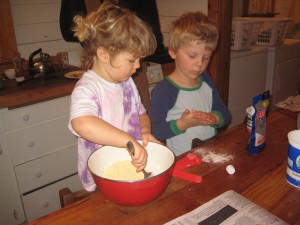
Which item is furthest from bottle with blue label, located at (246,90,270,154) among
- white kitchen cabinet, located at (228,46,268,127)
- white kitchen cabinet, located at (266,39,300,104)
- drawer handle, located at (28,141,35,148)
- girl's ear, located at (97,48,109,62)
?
white kitchen cabinet, located at (266,39,300,104)

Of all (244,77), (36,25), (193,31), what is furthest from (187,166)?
(244,77)

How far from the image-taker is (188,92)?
1.31 m

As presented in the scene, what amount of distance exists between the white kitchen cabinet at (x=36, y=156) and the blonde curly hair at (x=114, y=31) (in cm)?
90

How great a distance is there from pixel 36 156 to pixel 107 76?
0.97 meters

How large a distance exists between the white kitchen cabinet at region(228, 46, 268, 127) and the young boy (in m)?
1.12

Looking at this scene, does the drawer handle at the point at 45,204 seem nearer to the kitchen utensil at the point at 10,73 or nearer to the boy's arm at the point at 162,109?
the kitchen utensil at the point at 10,73

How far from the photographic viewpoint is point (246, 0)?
10.7 ft

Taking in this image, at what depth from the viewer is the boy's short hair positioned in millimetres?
1156

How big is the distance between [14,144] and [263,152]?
50.4 inches

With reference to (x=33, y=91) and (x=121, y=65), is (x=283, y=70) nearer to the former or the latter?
(x=33, y=91)

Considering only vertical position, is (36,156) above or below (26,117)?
below

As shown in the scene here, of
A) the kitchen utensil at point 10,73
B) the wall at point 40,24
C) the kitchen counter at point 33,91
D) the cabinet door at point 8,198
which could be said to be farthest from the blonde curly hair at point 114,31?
the wall at point 40,24

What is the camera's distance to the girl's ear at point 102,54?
847 mm

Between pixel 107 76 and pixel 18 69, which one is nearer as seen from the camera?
pixel 107 76
